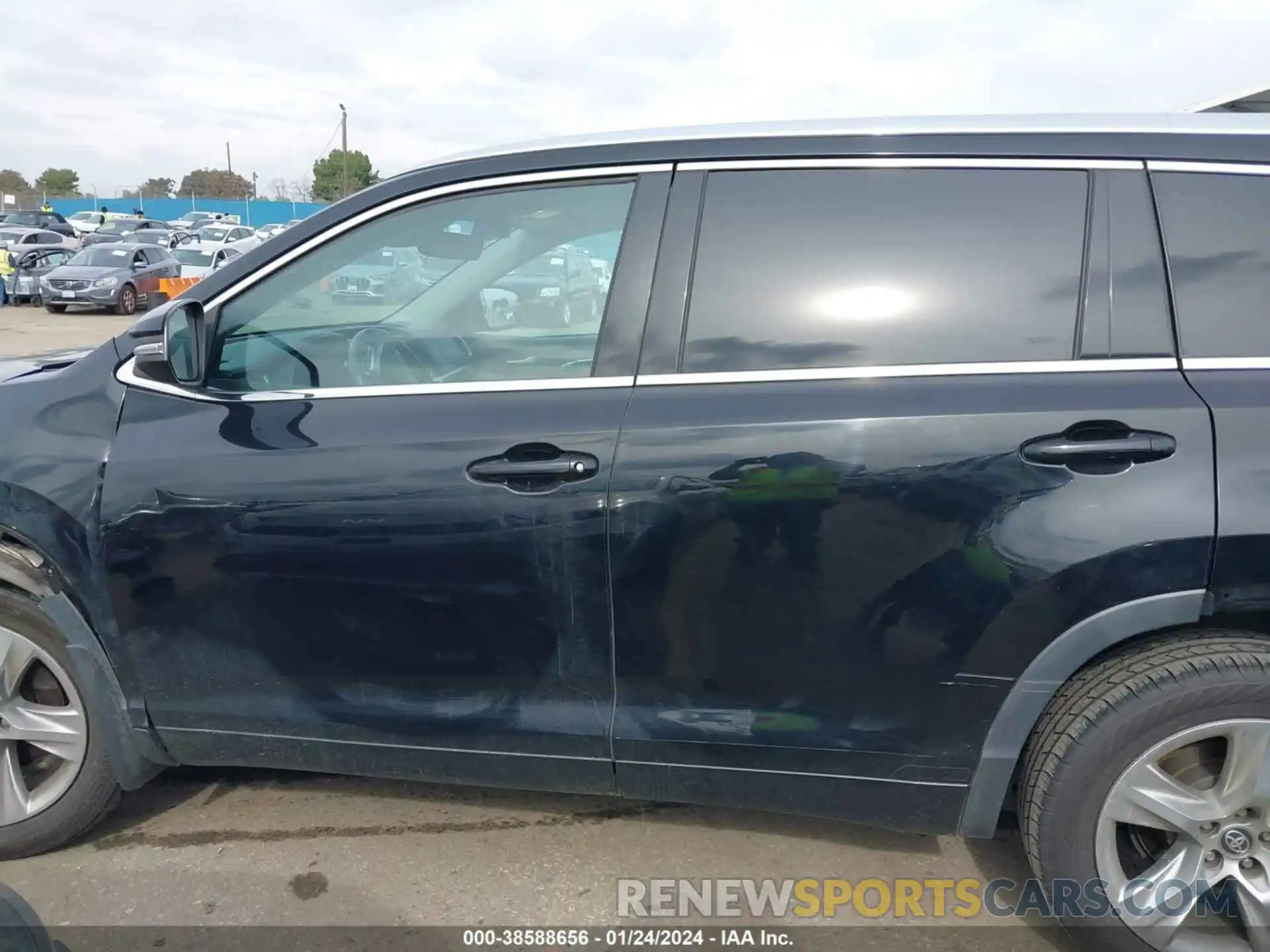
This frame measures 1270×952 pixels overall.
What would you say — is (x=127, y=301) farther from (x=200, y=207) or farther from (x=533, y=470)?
(x=200, y=207)

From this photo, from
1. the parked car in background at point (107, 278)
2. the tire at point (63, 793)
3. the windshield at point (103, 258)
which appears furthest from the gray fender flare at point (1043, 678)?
the windshield at point (103, 258)

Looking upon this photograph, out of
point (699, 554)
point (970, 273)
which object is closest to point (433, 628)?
point (699, 554)

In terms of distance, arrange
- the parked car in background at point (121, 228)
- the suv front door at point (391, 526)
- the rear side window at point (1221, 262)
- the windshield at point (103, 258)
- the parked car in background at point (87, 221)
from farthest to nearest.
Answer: the parked car in background at point (87, 221) < the parked car in background at point (121, 228) < the windshield at point (103, 258) < the suv front door at point (391, 526) < the rear side window at point (1221, 262)

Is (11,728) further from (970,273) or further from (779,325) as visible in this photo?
(970,273)

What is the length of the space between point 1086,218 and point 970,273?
29 centimetres

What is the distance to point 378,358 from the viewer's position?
2.50 m

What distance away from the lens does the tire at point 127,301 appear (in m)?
18.1

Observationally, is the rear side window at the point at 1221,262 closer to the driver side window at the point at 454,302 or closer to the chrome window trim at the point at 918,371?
the chrome window trim at the point at 918,371

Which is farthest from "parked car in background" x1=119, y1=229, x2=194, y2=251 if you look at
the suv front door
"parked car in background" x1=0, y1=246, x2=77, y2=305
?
the suv front door

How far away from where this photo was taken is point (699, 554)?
6.88 ft

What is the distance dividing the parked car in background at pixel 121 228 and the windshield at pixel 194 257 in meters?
5.67

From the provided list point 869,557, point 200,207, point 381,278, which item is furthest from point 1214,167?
point 200,207

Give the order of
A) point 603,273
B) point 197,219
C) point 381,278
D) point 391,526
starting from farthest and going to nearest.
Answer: point 197,219, point 381,278, point 603,273, point 391,526

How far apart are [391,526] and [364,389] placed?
40 cm
